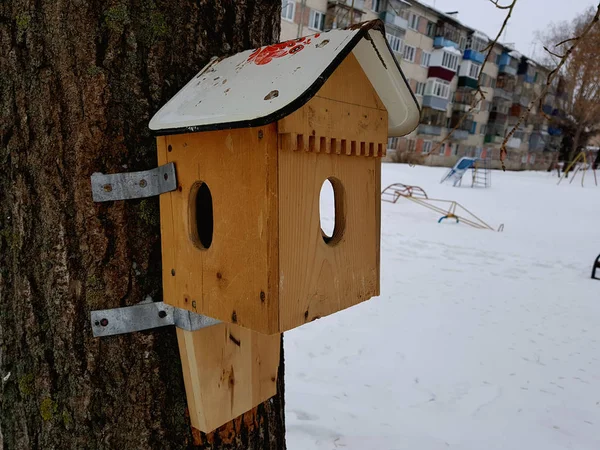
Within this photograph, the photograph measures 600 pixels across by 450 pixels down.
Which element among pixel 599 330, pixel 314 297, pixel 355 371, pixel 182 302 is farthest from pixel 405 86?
pixel 599 330

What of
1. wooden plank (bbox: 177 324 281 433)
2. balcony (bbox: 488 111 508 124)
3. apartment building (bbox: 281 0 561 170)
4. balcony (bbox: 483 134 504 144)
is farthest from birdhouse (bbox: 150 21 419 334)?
balcony (bbox: 488 111 508 124)

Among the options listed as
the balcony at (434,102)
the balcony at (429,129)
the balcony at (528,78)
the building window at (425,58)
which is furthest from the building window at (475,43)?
the balcony at (528,78)

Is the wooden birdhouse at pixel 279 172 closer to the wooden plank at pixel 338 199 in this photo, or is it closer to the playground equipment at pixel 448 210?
the wooden plank at pixel 338 199

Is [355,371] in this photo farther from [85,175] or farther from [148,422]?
[85,175]

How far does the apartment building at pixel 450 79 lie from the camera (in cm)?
2339

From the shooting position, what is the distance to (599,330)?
427cm

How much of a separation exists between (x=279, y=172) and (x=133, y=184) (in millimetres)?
380

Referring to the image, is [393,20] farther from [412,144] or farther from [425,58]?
[412,144]

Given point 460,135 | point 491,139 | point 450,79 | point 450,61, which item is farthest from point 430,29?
point 491,139

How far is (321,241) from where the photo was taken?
1.03m

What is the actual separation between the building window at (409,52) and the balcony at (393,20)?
3.78 feet

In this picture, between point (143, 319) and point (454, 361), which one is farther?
point (454, 361)

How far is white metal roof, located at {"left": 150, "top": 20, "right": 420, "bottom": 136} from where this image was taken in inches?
32.6

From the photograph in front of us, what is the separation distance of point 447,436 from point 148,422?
1839 mm
